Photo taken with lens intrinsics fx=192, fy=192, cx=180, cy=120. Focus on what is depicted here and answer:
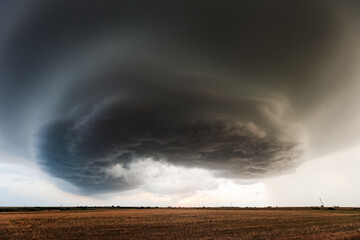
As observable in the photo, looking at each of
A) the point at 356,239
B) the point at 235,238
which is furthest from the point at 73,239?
the point at 356,239

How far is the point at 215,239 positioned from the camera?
2034cm

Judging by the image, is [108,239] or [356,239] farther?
[108,239]

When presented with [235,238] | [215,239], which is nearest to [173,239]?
[215,239]

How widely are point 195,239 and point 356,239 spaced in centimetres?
1562

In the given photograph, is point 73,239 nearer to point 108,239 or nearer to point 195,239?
point 108,239

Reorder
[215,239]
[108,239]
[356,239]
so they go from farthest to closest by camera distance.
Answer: [108,239] < [215,239] < [356,239]

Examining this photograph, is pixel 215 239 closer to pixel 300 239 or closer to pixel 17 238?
pixel 300 239

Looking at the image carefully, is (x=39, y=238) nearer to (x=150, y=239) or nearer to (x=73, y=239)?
(x=73, y=239)

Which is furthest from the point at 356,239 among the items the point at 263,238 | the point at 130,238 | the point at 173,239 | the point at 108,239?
the point at 108,239

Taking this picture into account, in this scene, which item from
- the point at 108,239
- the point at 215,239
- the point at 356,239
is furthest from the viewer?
the point at 108,239

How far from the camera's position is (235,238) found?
20.9 meters

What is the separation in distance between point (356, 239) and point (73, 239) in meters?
29.4

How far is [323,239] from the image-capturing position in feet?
62.9

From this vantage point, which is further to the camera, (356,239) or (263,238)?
(263,238)
